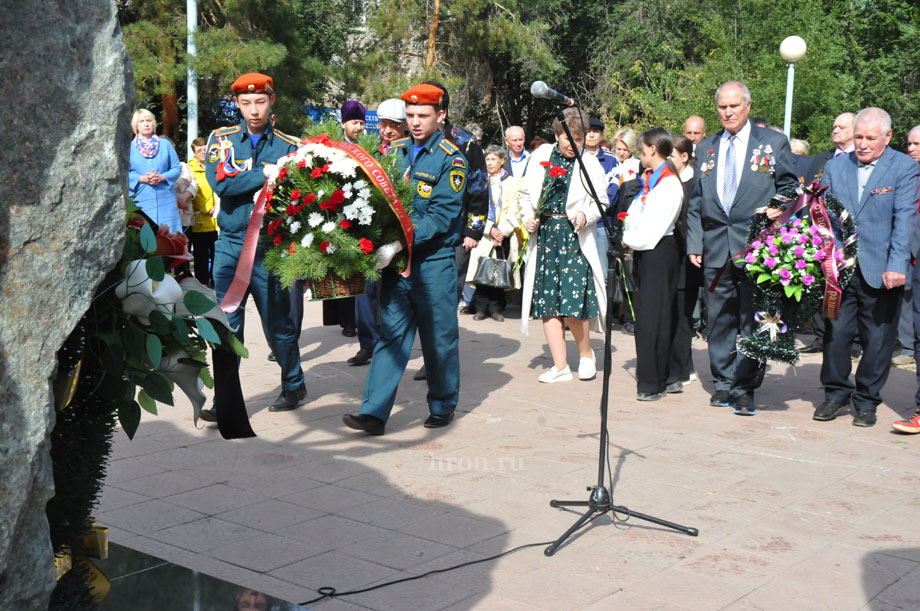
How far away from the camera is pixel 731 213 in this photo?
7449 mm

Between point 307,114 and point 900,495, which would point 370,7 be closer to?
point 307,114

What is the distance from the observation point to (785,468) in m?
6.00

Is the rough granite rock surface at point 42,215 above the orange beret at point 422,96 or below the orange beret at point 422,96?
below

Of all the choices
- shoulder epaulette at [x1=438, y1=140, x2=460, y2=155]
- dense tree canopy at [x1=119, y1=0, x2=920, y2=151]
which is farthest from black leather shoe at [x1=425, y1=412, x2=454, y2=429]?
dense tree canopy at [x1=119, y1=0, x2=920, y2=151]

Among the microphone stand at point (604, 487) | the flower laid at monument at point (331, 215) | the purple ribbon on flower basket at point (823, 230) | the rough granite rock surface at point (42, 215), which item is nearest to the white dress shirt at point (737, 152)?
the purple ribbon on flower basket at point (823, 230)

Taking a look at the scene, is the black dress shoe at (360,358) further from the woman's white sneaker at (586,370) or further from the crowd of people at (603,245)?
the woman's white sneaker at (586,370)

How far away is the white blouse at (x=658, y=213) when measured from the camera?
7.68 metres

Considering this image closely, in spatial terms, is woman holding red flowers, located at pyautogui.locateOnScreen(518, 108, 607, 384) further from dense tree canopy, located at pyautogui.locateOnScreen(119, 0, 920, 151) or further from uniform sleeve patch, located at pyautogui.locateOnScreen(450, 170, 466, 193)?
dense tree canopy, located at pyautogui.locateOnScreen(119, 0, 920, 151)

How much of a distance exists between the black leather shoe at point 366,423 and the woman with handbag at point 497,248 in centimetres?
392

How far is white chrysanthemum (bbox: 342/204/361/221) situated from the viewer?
19.4 ft

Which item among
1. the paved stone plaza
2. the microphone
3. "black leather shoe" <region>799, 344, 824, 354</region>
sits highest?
the microphone

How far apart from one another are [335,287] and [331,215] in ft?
1.38

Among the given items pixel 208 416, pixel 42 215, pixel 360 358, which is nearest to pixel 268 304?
pixel 208 416

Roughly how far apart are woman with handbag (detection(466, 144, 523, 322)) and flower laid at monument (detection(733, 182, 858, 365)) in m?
3.44
